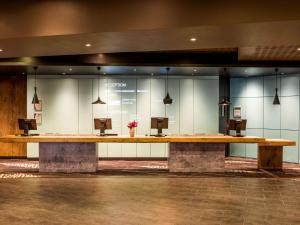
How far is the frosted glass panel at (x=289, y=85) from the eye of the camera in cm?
1127

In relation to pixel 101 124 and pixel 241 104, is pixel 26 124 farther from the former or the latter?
pixel 241 104

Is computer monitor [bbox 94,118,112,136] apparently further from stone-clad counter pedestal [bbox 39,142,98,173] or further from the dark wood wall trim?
the dark wood wall trim

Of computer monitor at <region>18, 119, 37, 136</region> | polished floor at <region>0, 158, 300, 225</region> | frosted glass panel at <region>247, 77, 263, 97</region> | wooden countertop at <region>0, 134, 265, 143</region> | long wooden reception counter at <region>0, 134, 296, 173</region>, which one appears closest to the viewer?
polished floor at <region>0, 158, 300, 225</region>

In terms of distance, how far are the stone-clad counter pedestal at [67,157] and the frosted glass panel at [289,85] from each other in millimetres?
6300

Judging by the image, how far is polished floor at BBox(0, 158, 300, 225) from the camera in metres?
5.29

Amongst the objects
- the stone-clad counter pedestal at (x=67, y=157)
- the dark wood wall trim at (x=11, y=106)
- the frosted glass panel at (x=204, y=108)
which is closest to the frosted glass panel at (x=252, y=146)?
the frosted glass panel at (x=204, y=108)

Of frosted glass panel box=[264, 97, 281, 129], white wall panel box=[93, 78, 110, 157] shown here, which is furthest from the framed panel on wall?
white wall panel box=[93, 78, 110, 157]

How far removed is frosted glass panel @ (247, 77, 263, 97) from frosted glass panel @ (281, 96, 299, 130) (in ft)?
2.87

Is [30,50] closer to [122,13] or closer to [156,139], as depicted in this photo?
[122,13]

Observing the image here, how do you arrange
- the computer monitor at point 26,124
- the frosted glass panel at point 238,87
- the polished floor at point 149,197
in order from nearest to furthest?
the polished floor at point 149,197 < the computer monitor at point 26,124 < the frosted glass panel at point 238,87

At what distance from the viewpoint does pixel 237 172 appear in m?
9.41

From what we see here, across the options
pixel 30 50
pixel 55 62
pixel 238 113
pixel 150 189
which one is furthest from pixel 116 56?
pixel 238 113

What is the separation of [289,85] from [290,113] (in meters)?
0.88

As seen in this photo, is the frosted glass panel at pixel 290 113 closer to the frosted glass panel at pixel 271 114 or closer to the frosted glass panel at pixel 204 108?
the frosted glass panel at pixel 271 114
